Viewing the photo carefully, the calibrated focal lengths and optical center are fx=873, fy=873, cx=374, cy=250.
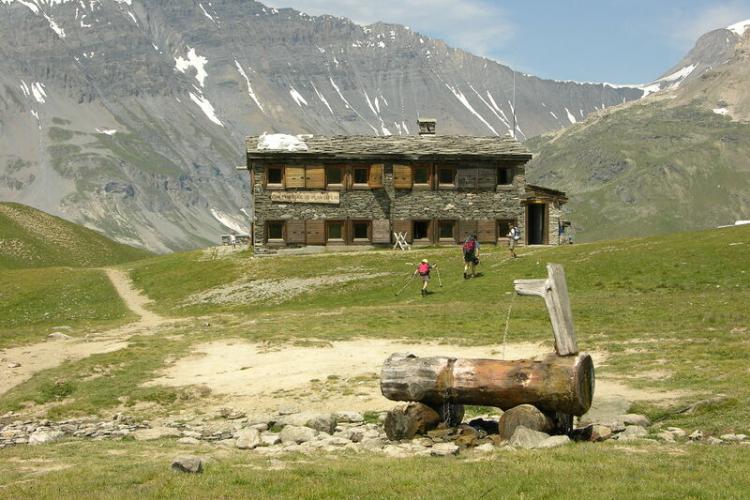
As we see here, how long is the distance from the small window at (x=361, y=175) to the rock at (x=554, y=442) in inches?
2394

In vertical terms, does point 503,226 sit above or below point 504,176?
below

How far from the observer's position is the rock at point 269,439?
19.4 metres

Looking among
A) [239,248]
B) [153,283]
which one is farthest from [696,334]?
[239,248]

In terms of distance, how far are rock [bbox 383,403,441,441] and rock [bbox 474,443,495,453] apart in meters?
1.63

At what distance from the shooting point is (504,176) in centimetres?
7794

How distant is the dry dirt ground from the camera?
2436cm

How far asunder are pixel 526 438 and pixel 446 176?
61462 millimetres

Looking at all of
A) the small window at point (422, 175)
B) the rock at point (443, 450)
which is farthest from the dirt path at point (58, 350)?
the small window at point (422, 175)

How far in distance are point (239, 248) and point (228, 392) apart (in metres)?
62.8

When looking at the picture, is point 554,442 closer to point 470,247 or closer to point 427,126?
point 470,247

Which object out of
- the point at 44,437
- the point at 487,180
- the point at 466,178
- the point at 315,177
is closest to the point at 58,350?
the point at 44,437

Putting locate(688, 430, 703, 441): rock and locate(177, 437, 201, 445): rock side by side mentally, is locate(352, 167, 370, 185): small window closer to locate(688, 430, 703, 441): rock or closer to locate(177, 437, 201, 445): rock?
locate(177, 437, 201, 445): rock

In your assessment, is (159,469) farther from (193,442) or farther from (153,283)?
(153,283)

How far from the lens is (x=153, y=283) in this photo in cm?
6862
